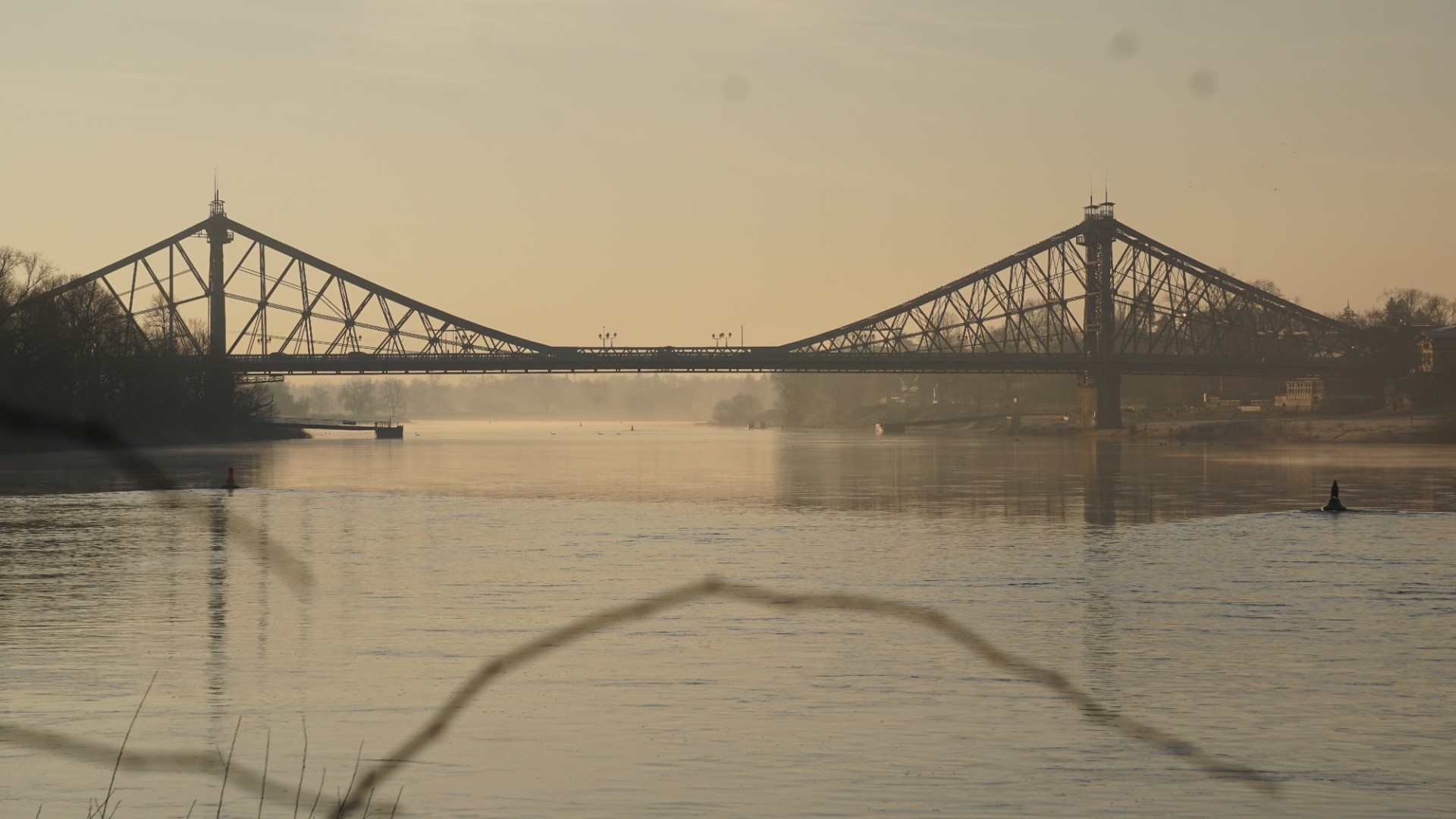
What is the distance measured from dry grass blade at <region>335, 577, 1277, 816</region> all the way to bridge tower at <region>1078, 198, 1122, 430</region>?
429 feet

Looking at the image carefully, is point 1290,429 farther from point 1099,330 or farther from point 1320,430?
point 1099,330

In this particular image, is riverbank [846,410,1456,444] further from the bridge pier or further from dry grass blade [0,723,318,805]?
dry grass blade [0,723,318,805]

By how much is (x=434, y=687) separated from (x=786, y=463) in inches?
2950

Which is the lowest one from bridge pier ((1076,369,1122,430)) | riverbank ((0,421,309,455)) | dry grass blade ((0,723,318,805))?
dry grass blade ((0,723,318,805))

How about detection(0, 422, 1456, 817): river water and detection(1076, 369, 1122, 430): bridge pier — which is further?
detection(1076, 369, 1122, 430): bridge pier

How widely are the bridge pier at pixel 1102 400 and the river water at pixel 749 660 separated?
359ft

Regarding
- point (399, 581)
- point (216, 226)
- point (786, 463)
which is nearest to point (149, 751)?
point (399, 581)

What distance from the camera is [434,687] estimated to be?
16.5 m

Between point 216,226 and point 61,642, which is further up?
point 216,226

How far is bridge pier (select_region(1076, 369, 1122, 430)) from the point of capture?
152m

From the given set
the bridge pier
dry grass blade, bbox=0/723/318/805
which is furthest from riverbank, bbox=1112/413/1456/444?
dry grass blade, bbox=0/723/318/805

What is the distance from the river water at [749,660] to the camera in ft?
41.3

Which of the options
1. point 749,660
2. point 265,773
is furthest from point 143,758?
point 749,660

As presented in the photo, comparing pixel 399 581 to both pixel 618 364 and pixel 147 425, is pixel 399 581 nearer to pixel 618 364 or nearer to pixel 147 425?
pixel 147 425
